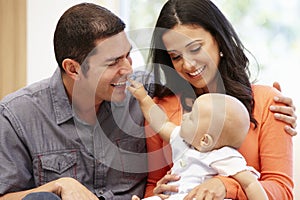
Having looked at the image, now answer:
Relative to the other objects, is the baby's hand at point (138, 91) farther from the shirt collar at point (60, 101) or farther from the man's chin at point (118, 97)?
the shirt collar at point (60, 101)

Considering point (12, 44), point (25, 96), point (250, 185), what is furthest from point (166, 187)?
point (12, 44)

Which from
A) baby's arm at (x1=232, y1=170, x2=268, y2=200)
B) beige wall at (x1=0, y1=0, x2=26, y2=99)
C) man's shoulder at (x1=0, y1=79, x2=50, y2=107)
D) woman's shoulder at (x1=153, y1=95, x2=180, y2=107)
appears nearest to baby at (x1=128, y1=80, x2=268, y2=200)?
baby's arm at (x1=232, y1=170, x2=268, y2=200)

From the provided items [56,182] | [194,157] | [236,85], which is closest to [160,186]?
[194,157]

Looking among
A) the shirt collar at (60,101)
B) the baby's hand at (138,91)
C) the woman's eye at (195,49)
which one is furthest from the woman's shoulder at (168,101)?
the shirt collar at (60,101)

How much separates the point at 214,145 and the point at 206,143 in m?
0.03

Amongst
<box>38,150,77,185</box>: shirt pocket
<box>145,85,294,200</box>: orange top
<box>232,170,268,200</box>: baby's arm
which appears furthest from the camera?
<box>38,150,77,185</box>: shirt pocket

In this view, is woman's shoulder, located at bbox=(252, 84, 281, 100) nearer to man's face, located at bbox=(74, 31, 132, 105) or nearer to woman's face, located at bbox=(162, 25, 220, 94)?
woman's face, located at bbox=(162, 25, 220, 94)

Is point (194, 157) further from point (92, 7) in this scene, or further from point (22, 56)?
point (22, 56)

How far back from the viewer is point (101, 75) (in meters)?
1.85

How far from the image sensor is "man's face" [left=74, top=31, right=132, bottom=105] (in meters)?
1.83

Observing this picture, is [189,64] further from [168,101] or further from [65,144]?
[65,144]

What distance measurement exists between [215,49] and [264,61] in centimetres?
74

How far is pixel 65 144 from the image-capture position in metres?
1.87

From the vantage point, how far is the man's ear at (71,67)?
186cm
